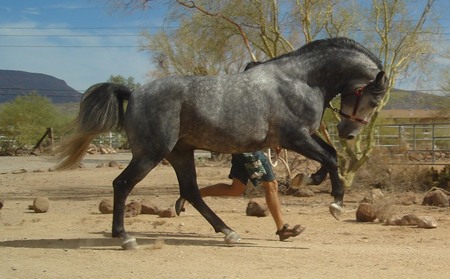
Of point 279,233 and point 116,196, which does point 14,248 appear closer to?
point 116,196

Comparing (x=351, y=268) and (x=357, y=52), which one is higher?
(x=357, y=52)

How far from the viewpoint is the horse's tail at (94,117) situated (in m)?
8.29

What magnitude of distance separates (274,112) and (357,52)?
132 centimetres

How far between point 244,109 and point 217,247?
1.59 m

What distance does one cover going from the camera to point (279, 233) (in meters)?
8.48

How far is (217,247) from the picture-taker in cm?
799

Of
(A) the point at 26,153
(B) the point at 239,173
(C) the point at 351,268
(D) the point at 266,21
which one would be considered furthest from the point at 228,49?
(A) the point at 26,153

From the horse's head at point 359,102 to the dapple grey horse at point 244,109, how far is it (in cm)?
1

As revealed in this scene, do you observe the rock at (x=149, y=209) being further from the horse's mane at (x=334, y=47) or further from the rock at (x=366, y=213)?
the horse's mane at (x=334, y=47)

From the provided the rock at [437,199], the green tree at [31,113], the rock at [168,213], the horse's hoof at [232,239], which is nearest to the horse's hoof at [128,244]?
the horse's hoof at [232,239]

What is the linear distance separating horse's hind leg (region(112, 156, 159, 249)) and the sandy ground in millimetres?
182

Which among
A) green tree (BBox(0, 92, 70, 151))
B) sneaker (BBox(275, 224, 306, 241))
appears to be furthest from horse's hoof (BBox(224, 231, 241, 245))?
green tree (BBox(0, 92, 70, 151))

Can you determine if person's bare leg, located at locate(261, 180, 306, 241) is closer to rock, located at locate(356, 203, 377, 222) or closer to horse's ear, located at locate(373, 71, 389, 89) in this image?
horse's ear, located at locate(373, 71, 389, 89)

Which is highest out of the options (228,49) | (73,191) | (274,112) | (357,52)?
(228,49)
